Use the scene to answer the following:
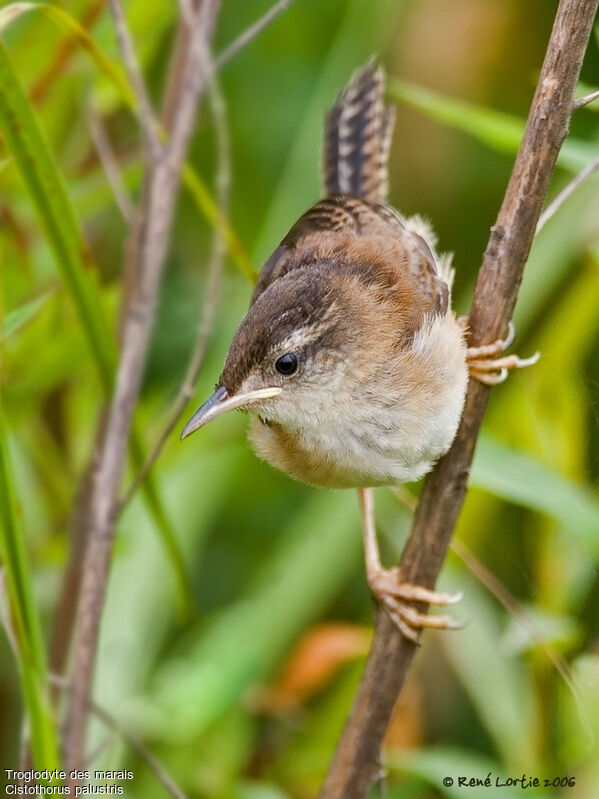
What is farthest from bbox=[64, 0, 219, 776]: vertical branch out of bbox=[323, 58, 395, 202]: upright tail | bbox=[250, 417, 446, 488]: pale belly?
bbox=[323, 58, 395, 202]: upright tail

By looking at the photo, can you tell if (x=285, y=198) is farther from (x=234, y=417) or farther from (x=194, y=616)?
(x=194, y=616)

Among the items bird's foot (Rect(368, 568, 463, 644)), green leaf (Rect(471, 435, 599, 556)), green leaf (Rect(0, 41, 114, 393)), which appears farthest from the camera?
green leaf (Rect(471, 435, 599, 556))

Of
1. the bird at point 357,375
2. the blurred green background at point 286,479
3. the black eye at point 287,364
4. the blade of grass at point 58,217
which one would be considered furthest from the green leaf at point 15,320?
the black eye at point 287,364

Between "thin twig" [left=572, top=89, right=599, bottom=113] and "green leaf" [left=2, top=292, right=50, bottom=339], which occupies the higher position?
"thin twig" [left=572, top=89, right=599, bottom=113]

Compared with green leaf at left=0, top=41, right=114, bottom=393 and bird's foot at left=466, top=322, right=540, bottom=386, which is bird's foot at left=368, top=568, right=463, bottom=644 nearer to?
bird's foot at left=466, top=322, right=540, bottom=386

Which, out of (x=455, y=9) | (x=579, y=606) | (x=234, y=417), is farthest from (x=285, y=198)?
(x=579, y=606)

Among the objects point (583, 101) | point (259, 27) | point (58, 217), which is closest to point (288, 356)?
point (58, 217)
